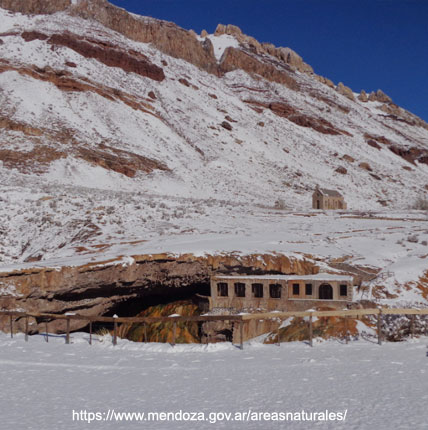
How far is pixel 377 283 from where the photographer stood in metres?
21.1

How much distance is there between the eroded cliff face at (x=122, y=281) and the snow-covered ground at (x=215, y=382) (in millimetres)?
4332

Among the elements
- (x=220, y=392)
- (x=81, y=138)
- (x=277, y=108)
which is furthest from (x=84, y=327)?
(x=277, y=108)

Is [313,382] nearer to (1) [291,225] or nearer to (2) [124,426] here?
(2) [124,426]

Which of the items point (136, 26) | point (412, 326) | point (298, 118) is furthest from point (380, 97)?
point (412, 326)

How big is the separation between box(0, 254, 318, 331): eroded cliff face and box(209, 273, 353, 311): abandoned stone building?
959 millimetres

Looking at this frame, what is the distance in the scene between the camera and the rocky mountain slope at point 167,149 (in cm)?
2864

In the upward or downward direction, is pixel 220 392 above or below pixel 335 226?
below

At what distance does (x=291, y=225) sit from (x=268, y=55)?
12624 cm

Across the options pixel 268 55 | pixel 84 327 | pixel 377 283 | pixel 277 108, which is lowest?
pixel 84 327

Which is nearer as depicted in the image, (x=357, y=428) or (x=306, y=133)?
(x=357, y=428)

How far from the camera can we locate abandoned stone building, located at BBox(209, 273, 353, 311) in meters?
20.9

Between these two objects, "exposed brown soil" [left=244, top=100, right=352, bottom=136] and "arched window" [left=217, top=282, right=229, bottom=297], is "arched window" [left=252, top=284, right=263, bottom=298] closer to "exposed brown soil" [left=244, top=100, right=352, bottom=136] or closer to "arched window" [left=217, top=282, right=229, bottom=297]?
"arched window" [left=217, top=282, right=229, bottom=297]

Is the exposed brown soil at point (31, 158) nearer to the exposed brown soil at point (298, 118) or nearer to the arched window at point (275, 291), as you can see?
the arched window at point (275, 291)

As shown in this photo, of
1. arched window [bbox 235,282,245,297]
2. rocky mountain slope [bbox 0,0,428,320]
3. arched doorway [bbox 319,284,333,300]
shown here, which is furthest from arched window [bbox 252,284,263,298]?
arched doorway [bbox 319,284,333,300]
